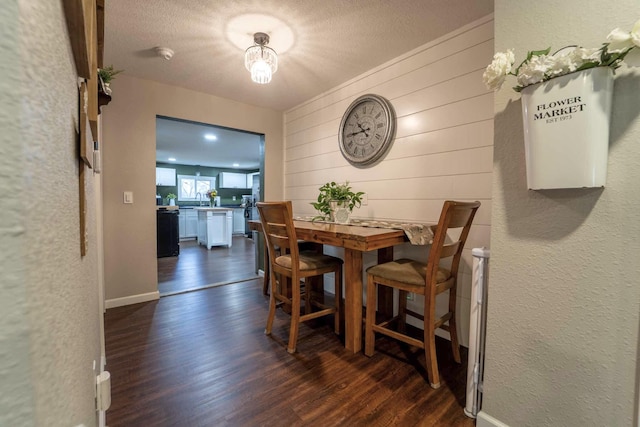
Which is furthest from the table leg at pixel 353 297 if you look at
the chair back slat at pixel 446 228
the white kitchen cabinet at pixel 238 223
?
the white kitchen cabinet at pixel 238 223

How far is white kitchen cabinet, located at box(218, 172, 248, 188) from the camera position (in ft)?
28.7

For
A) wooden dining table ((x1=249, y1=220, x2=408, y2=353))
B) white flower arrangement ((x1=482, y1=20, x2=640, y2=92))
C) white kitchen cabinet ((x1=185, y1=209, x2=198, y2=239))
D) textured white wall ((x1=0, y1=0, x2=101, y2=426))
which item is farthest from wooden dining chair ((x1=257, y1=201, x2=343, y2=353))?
white kitchen cabinet ((x1=185, y1=209, x2=198, y2=239))

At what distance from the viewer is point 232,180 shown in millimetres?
8930

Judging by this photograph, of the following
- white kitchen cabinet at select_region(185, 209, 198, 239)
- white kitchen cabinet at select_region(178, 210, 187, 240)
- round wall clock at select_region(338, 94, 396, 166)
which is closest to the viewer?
round wall clock at select_region(338, 94, 396, 166)

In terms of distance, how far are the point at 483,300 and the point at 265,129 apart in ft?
10.4

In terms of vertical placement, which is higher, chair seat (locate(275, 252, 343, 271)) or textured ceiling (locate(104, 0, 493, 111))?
textured ceiling (locate(104, 0, 493, 111))

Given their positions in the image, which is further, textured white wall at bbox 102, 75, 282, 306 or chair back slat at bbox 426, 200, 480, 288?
textured white wall at bbox 102, 75, 282, 306

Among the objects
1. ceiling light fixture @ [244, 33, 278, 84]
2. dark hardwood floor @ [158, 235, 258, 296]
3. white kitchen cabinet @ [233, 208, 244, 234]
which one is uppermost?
ceiling light fixture @ [244, 33, 278, 84]

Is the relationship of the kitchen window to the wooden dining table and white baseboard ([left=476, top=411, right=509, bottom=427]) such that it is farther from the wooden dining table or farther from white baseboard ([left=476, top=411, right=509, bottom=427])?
white baseboard ([left=476, top=411, right=509, bottom=427])

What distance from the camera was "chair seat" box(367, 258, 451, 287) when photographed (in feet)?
5.41

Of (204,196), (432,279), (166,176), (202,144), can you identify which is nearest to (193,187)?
(204,196)

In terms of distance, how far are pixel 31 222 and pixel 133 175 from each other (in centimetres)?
301

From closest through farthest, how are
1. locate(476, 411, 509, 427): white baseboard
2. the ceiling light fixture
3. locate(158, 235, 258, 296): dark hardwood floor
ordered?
1. locate(476, 411, 509, 427): white baseboard
2. the ceiling light fixture
3. locate(158, 235, 258, 296): dark hardwood floor

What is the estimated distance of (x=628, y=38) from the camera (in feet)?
2.72
